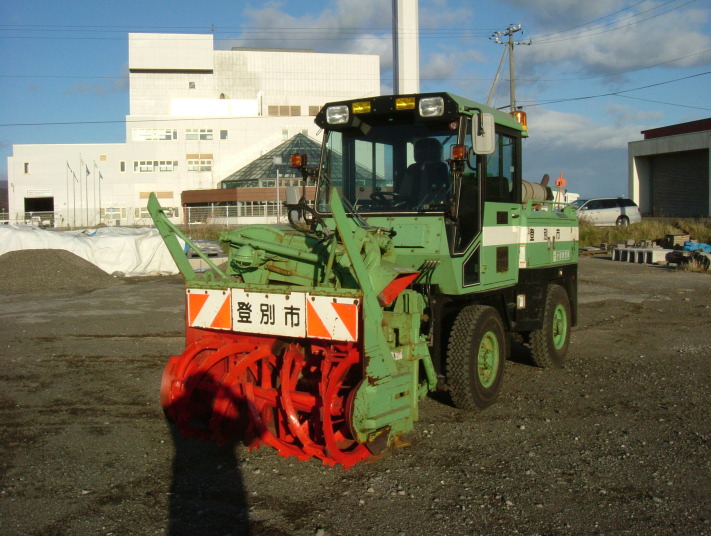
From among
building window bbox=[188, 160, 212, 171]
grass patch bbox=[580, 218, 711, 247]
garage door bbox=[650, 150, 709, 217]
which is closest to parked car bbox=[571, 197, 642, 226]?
grass patch bbox=[580, 218, 711, 247]

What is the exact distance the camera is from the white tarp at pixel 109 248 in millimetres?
22750

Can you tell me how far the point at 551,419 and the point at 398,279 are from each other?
2342 mm

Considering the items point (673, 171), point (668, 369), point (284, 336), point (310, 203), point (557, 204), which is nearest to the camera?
point (284, 336)

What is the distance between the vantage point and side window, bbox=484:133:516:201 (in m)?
7.18

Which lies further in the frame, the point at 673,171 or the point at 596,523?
the point at 673,171

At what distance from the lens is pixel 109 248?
75.3ft

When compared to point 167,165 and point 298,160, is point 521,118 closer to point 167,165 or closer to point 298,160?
point 298,160

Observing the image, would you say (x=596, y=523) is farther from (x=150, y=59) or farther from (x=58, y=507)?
(x=150, y=59)

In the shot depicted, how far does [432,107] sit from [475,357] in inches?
92.6

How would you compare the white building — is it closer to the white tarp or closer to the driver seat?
the white tarp

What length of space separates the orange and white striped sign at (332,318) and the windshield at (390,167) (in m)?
1.95

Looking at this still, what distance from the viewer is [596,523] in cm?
443

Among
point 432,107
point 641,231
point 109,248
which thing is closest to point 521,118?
point 432,107

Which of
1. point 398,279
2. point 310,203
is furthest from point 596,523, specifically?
point 310,203
